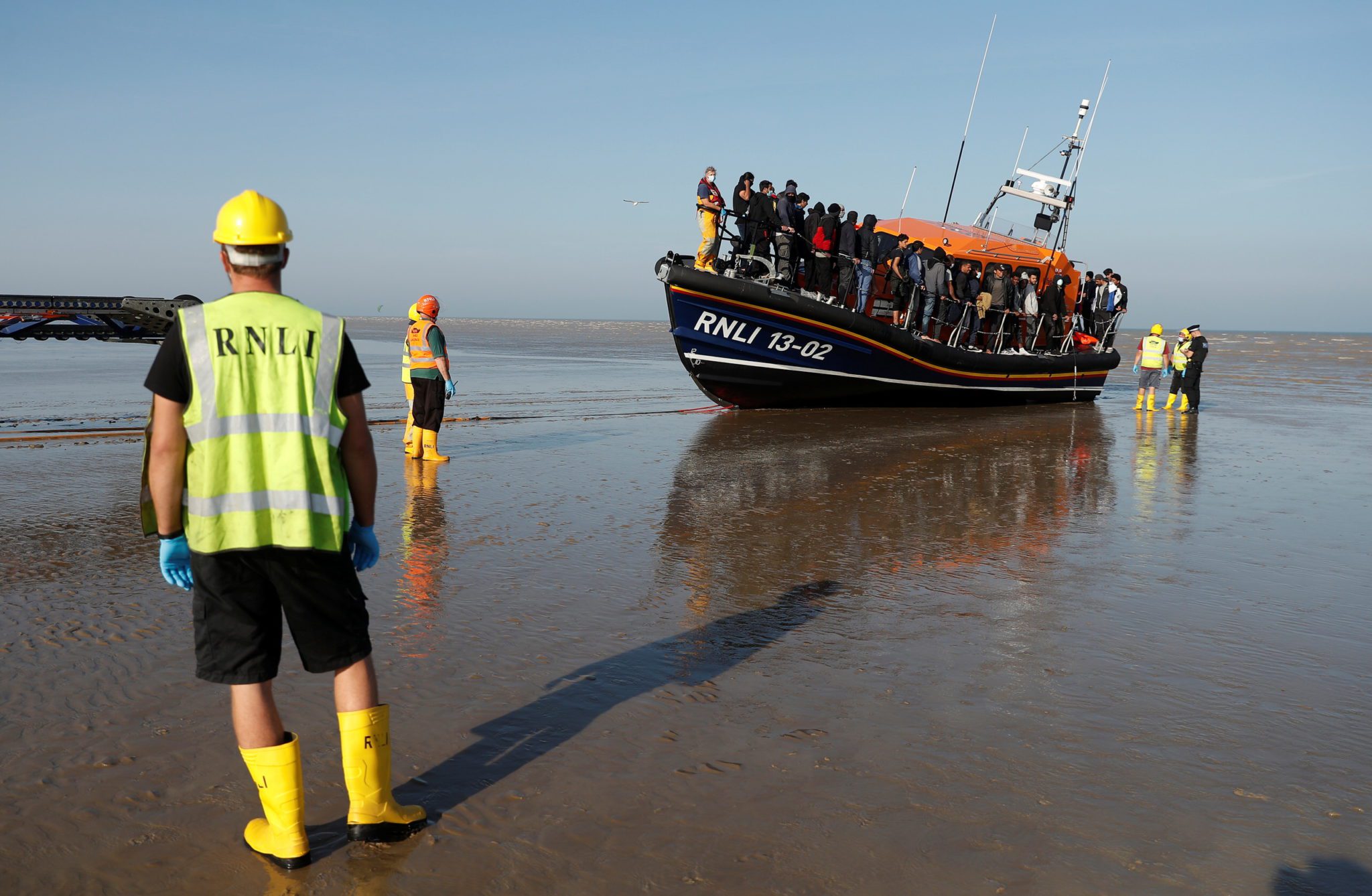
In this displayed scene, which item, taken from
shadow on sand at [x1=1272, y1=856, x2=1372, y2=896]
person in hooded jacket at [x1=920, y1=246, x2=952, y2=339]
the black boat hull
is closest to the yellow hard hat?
shadow on sand at [x1=1272, y1=856, x2=1372, y2=896]

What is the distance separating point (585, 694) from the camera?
140 inches

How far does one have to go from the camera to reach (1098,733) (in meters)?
3.30

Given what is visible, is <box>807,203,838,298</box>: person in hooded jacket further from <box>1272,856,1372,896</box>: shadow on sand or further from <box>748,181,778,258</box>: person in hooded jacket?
<box>1272,856,1372,896</box>: shadow on sand

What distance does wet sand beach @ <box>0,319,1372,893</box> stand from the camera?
2.51 meters

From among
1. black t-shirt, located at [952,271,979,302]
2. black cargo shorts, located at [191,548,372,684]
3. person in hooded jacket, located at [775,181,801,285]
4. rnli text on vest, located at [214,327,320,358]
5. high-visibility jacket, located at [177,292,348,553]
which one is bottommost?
black cargo shorts, located at [191,548,372,684]

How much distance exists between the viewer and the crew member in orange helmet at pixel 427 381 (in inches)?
344

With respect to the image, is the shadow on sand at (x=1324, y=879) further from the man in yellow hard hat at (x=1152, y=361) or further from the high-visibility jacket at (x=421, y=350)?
the man in yellow hard hat at (x=1152, y=361)

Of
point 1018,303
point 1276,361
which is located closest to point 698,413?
point 1018,303

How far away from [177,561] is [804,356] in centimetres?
1173

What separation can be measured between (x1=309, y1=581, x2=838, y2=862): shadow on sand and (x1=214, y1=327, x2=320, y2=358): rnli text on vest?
1294 millimetres

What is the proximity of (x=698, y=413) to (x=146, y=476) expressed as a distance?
11847mm

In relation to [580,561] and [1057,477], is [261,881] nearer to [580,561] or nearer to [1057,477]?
[580,561]

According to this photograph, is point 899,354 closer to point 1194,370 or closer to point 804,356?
point 804,356

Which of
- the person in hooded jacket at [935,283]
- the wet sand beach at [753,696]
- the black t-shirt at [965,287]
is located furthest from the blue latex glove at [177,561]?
the black t-shirt at [965,287]
